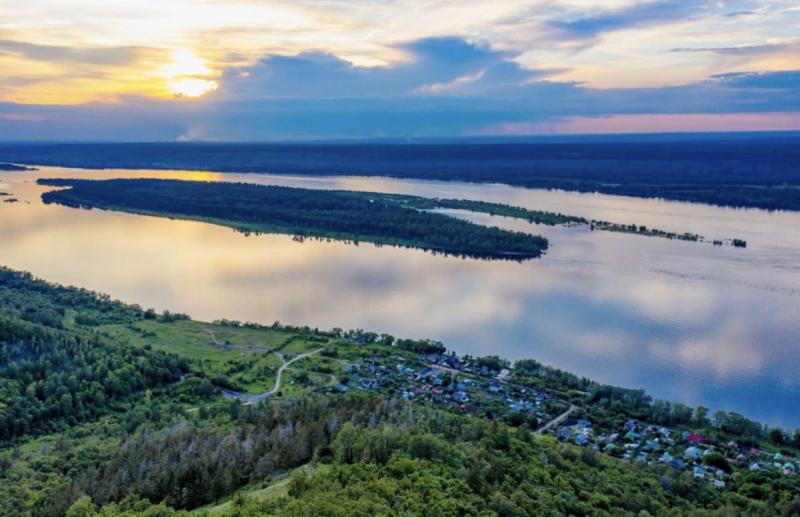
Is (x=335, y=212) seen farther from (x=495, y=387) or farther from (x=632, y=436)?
(x=632, y=436)

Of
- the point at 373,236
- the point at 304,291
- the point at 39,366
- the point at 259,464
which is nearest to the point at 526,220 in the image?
the point at 373,236

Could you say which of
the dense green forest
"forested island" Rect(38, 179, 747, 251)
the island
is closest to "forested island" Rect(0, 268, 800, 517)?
the dense green forest

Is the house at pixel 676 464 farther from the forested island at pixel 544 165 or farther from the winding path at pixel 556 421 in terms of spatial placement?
the forested island at pixel 544 165

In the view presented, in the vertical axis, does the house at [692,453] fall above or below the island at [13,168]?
below

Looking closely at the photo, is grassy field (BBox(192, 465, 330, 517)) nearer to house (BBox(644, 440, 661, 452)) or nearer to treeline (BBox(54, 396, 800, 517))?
treeline (BBox(54, 396, 800, 517))

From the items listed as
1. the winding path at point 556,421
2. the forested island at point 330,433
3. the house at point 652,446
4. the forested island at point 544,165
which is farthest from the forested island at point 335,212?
the house at point 652,446
